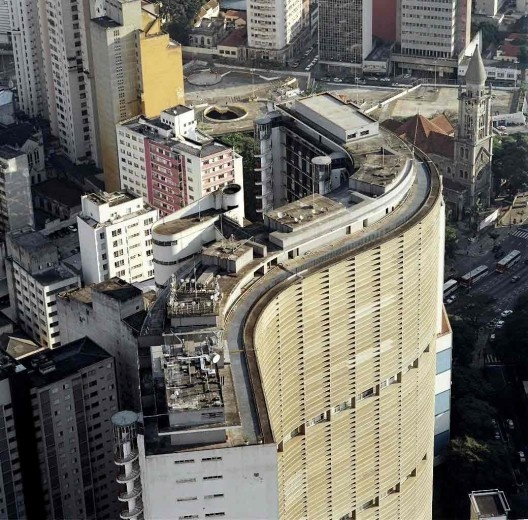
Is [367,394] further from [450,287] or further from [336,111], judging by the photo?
[450,287]

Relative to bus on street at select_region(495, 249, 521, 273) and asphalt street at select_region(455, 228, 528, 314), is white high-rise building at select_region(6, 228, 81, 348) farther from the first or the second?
bus on street at select_region(495, 249, 521, 273)

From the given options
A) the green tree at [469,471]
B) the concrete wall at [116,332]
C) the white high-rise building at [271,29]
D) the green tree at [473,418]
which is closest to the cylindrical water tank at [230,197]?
the concrete wall at [116,332]

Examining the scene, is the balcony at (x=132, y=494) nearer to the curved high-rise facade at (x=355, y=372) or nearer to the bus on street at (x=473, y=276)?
the curved high-rise facade at (x=355, y=372)

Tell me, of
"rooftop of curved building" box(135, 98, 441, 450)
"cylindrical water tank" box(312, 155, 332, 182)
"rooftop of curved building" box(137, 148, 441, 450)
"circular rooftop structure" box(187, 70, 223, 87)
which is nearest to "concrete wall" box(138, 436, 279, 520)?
"rooftop of curved building" box(137, 148, 441, 450)

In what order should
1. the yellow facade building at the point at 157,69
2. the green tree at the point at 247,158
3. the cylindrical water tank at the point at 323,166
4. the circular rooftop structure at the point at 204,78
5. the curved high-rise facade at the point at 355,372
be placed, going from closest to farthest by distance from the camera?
1. the curved high-rise facade at the point at 355,372
2. the cylindrical water tank at the point at 323,166
3. the green tree at the point at 247,158
4. the yellow facade building at the point at 157,69
5. the circular rooftop structure at the point at 204,78

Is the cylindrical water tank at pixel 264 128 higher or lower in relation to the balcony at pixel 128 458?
higher

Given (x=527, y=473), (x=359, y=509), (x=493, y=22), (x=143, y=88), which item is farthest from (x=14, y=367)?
(x=493, y=22)
